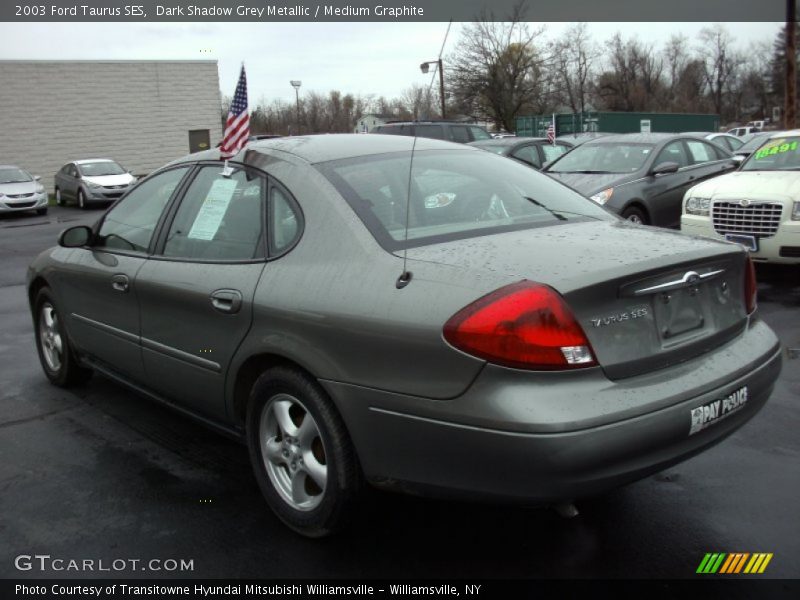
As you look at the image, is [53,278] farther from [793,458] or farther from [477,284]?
[793,458]

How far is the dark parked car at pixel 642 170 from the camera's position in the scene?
9.55m

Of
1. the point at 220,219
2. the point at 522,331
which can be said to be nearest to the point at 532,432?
the point at 522,331

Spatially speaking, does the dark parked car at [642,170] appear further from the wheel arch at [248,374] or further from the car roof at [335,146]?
the wheel arch at [248,374]

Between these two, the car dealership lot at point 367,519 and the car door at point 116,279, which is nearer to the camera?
the car dealership lot at point 367,519

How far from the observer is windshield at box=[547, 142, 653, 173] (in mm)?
10203

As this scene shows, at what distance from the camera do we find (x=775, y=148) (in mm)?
8703

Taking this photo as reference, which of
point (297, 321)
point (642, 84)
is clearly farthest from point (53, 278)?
point (642, 84)

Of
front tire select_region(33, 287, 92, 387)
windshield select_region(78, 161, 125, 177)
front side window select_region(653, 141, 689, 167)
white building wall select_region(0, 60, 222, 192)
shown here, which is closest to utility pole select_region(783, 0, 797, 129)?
front side window select_region(653, 141, 689, 167)

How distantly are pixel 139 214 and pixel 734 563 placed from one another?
342 centimetres

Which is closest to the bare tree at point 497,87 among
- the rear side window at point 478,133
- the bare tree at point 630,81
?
the rear side window at point 478,133

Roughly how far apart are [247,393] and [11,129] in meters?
33.7

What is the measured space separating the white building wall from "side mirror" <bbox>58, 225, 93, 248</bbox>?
104ft

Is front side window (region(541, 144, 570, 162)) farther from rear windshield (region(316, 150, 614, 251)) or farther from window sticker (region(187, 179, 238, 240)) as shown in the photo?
window sticker (region(187, 179, 238, 240))

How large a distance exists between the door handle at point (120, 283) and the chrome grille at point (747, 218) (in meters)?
6.15
